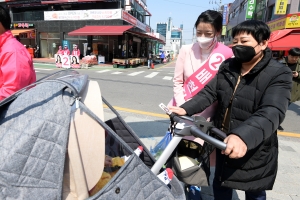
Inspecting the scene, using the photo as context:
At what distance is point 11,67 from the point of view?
5.65 feet

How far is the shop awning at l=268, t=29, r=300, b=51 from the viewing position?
11688mm

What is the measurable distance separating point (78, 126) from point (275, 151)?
4.41 ft

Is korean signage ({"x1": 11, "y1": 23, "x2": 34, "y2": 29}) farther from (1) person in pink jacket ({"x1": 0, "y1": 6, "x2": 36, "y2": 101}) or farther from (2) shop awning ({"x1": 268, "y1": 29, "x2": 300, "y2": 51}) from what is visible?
(1) person in pink jacket ({"x1": 0, "y1": 6, "x2": 36, "y2": 101})

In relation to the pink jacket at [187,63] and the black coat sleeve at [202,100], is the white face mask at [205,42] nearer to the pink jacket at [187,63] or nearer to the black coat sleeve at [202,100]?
the pink jacket at [187,63]

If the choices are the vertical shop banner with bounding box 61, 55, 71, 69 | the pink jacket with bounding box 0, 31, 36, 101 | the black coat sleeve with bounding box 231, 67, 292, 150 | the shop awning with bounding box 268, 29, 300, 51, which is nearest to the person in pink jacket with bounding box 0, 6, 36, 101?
the pink jacket with bounding box 0, 31, 36, 101

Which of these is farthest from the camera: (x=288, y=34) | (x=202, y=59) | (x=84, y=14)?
(x=84, y=14)

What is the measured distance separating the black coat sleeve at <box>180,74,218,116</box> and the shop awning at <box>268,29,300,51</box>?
11.9 metres

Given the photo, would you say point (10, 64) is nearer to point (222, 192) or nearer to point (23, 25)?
point (222, 192)

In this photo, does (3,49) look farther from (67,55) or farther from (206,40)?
(67,55)

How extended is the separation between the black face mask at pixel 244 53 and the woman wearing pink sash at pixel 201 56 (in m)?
0.47

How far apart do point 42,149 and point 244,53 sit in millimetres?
1315

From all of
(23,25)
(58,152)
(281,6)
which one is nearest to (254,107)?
(58,152)

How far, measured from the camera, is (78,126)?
3.60ft

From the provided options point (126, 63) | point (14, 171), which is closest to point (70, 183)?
point (14, 171)
